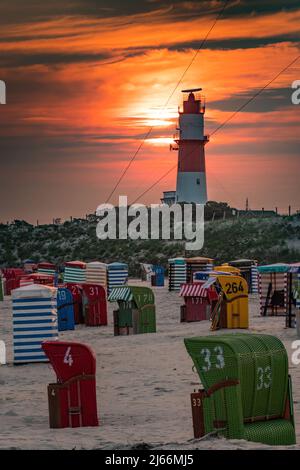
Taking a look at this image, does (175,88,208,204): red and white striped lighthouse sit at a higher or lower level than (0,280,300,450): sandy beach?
higher

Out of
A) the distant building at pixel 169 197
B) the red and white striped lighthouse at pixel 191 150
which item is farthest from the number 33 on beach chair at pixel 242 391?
the distant building at pixel 169 197

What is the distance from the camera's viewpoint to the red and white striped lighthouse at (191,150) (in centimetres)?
8119

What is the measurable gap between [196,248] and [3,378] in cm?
6367

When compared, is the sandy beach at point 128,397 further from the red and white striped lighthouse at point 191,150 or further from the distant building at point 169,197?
the distant building at point 169,197

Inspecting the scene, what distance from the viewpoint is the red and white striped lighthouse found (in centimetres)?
8119

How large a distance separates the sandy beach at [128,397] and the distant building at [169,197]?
67980 millimetres

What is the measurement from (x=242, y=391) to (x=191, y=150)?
233ft

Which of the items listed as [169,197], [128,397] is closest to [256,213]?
[169,197]

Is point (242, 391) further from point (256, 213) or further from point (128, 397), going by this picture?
point (256, 213)

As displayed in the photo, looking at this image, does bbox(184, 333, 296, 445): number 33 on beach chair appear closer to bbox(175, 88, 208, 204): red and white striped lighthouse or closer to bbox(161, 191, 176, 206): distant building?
bbox(175, 88, 208, 204): red and white striped lighthouse

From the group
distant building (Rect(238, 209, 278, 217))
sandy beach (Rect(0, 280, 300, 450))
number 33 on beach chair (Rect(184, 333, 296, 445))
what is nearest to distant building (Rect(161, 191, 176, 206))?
distant building (Rect(238, 209, 278, 217))

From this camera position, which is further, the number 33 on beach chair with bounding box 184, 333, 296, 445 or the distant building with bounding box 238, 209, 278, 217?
the distant building with bounding box 238, 209, 278, 217

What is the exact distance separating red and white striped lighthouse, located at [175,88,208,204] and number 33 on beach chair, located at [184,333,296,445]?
69594mm
